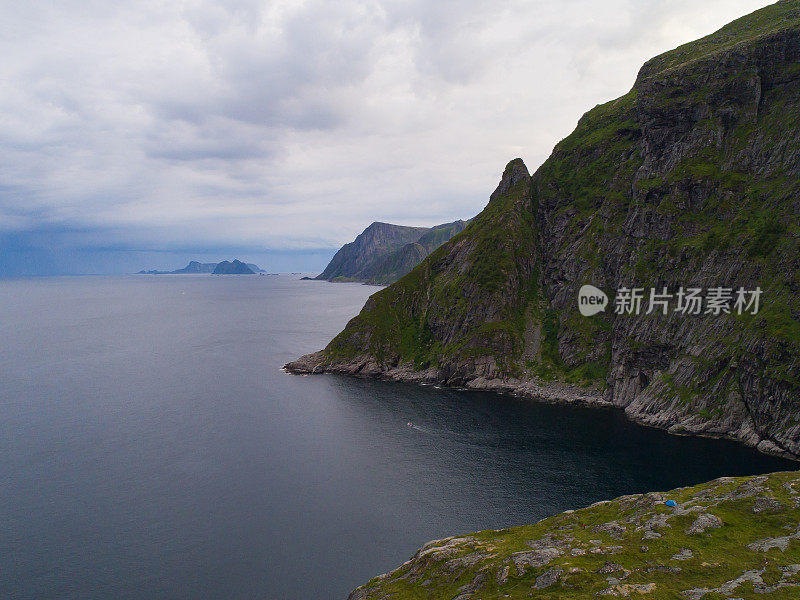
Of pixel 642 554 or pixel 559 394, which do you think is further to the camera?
pixel 559 394

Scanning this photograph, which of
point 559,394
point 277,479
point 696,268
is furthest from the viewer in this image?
point 559,394

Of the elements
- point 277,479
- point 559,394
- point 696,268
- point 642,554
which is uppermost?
point 696,268

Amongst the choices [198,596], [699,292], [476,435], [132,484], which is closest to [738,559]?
[198,596]

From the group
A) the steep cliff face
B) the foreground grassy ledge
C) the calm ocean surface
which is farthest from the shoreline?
the foreground grassy ledge

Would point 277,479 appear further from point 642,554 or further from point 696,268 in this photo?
point 696,268

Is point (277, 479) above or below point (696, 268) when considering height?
below

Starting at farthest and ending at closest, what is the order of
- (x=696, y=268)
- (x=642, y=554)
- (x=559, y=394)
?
(x=559, y=394) < (x=696, y=268) < (x=642, y=554)

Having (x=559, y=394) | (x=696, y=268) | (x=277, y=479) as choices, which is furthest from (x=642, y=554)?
(x=696, y=268)

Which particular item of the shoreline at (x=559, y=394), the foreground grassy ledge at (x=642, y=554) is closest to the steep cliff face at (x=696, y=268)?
the shoreline at (x=559, y=394)
